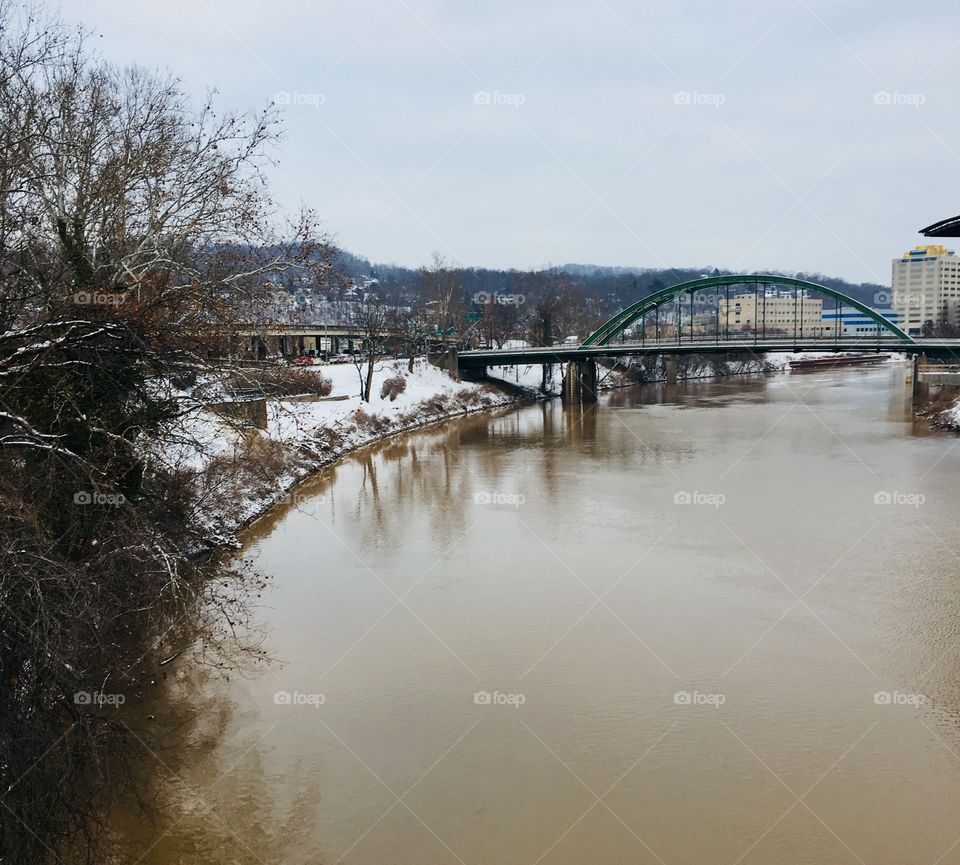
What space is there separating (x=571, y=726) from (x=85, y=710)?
4.16m

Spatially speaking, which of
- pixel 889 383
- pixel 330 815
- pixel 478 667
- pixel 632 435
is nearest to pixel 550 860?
pixel 330 815

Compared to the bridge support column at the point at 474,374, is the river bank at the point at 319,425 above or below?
below

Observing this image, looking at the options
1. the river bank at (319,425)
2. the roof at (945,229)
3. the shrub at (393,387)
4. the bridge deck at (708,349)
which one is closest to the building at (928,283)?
the river bank at (319,425)

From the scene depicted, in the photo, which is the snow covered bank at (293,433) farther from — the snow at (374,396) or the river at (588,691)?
the river at (588,691)

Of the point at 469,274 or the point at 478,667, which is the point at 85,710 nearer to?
the point at 478,667

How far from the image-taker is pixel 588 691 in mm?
8383

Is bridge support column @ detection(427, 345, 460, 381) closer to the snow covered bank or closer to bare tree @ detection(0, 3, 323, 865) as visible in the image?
the snow covered bank

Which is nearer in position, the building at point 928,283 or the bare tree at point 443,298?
the bare tree at point 443,298

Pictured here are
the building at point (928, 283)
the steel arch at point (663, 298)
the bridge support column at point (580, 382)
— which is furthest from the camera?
the building at point (928, 283)

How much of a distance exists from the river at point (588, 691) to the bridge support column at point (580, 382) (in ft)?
70.7

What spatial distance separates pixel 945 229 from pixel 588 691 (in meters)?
12.5

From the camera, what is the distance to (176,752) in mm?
7262

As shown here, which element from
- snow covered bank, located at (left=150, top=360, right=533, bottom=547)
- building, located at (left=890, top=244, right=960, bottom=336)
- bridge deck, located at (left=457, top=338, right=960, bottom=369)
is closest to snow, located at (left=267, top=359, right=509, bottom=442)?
snow covered bank, located at (left=150, top=360, right=533, bottom=547)

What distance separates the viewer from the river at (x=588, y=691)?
6355mm
